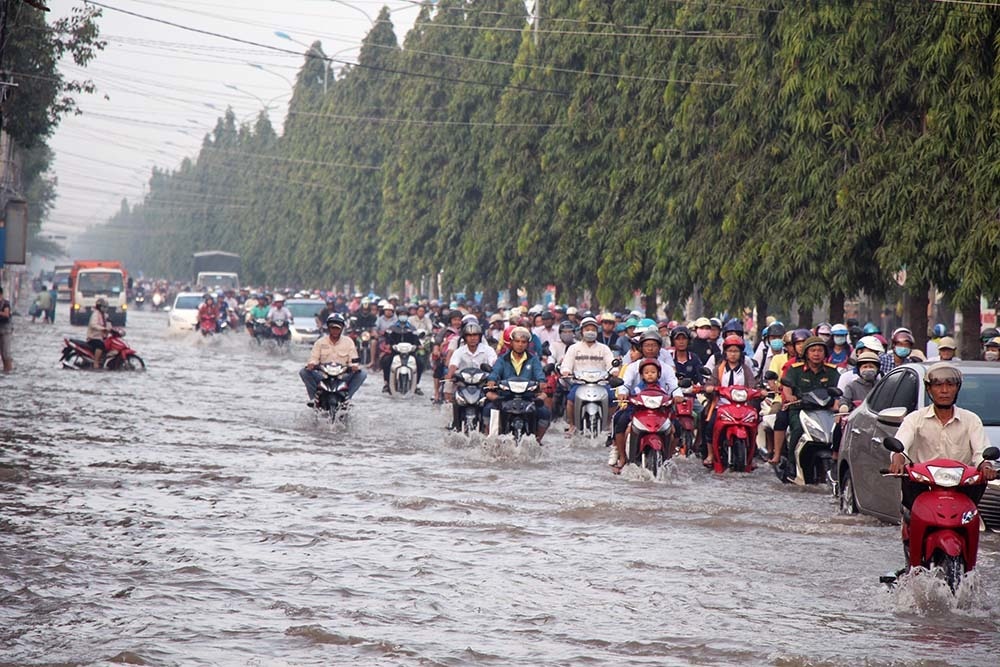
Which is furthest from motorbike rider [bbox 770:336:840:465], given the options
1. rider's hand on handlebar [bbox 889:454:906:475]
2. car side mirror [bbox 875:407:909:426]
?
rider's hand on handlebar [bbox 889:454:906:475]

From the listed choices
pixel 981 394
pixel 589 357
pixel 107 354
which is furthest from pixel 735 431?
pixel 107 354

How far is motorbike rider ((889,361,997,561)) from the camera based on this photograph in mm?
9656

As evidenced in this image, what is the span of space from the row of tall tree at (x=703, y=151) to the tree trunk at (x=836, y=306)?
0.31 ft

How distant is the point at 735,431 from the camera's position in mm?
17484

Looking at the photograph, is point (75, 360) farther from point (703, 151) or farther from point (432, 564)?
point (432, 564)

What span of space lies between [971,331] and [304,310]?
32.5 m

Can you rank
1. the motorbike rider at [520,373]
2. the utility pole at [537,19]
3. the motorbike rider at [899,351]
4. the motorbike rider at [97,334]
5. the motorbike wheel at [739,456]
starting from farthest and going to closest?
the utility pole at [537,19]
the motorbike rider at [97,334]
the motorbike rider at [520,373]
the motorbike rider at [899,351]
the motorbike wheel at [739,456]

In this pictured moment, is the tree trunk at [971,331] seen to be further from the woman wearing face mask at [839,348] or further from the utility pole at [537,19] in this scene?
the utility pole at [537,19]

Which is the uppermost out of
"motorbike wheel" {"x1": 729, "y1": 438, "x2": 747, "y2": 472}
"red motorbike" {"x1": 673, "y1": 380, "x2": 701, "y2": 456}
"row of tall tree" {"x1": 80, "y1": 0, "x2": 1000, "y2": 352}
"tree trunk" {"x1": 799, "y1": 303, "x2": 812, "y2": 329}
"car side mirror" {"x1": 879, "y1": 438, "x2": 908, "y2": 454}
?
"row of tall tree" {"x1": 80, "y1": 0, "x2": 1000, "y2": 352}

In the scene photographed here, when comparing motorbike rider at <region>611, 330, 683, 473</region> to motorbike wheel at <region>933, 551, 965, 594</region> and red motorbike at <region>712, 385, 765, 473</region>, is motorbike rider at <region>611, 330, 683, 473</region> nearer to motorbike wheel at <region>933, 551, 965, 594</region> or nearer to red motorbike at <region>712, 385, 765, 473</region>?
red motorbike at <region>712, 385, 765, 473</region>

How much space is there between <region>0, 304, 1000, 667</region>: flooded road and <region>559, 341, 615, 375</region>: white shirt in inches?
42.9

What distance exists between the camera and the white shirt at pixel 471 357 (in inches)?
803

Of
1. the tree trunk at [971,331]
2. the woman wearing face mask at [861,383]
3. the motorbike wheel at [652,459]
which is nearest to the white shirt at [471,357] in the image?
the motorbike wheel at [652,459]

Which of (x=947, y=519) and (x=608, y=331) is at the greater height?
(x=608, y=331)
